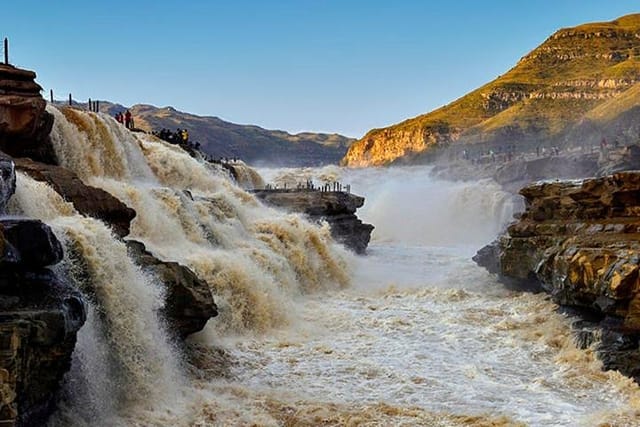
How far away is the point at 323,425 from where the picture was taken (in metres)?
9.94

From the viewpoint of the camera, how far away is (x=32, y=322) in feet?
25.4

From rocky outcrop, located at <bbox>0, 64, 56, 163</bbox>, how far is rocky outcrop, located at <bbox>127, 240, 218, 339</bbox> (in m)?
5.78

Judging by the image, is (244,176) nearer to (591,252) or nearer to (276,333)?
(276,333)

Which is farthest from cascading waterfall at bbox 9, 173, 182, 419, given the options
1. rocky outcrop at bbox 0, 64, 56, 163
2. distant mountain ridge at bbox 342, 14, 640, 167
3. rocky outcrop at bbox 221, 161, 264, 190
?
distant mountain ridge at bbox 342, 14, 640, 167

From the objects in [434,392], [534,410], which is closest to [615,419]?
[534,410]

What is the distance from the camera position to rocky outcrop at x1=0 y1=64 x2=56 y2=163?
1628 centimetres

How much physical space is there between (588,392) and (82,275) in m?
9.19

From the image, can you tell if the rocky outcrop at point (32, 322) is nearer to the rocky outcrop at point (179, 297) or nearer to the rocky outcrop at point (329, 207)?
the rocky outcrop at point (179, 297)

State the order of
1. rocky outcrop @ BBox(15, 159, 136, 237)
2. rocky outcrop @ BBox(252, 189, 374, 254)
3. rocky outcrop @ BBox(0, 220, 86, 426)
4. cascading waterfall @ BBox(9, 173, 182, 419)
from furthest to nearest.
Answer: rocky outcrop @ BBox(252, 189, 374, 254)
rocky outcrop @ BBox(15, 159, 136, 237)
cascading waterfall @ BBox(9, 173, 182, 419)
rocky outcrop @ BBox(0, 220, 86, 426)

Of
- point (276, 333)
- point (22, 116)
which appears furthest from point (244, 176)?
point (276, 333)

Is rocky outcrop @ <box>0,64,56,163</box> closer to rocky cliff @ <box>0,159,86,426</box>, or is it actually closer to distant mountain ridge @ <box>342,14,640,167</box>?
rocky cliff @ <box>0,159,86,426</box>

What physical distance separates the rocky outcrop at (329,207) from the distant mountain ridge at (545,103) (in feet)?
192

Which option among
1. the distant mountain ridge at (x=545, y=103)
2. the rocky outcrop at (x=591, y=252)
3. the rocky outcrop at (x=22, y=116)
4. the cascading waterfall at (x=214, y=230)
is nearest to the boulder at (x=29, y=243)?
the cascading waterfall at (x=214, y=230)

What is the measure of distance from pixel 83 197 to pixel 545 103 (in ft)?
368
